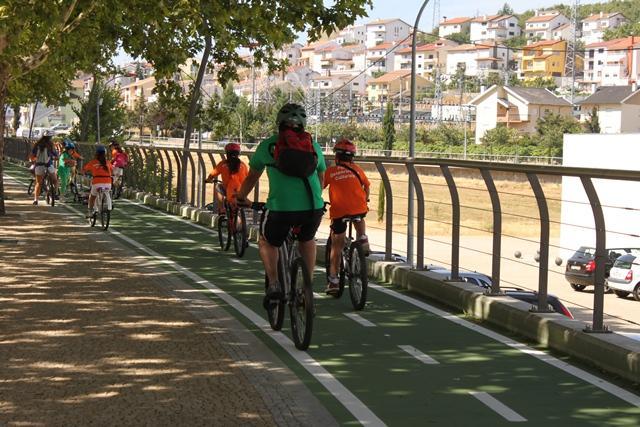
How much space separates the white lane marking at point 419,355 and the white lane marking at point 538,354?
0.76 m

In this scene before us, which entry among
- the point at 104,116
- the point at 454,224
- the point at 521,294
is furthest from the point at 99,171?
the point at 104,116

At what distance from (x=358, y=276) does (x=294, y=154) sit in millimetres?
2518

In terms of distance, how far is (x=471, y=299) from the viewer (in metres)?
10.6

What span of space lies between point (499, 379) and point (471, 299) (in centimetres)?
293

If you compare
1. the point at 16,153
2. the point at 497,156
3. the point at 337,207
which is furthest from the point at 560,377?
the point at 497,156

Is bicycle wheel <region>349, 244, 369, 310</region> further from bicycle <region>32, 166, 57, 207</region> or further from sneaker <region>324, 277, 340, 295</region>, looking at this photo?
bicycle <region>32, 166, 57, 207</region>

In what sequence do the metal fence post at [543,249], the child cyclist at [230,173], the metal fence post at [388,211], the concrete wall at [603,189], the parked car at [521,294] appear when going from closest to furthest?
the metal fence post at [543,249] → the metal fence post at [388,211] → the parked car at [521,294] → the child cyclist at [230,173] → the concrete wall at [603,189]

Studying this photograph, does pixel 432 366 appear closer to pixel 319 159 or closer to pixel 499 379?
pixel 499 379

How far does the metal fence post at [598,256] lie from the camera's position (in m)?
7.98

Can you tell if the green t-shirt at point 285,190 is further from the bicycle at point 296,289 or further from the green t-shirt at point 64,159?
the green t-shirt at point 64,159

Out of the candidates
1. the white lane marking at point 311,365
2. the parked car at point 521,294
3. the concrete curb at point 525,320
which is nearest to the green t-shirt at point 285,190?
the white lane marking at point 311,365

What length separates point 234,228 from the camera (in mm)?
16516

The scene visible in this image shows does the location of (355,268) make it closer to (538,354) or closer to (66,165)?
(538,354)

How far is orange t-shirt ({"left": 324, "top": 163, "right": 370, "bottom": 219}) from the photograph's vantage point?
1098 cm
